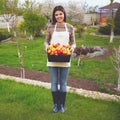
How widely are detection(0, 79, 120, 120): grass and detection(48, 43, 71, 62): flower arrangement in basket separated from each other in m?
1.00

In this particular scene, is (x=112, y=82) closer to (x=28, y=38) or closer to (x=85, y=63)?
(x=85, y=63)

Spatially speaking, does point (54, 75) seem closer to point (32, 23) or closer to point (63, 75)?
point (63, 75)

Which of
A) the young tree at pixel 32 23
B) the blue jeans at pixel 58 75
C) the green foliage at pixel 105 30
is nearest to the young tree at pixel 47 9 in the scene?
the green foliage at pixel 105 30

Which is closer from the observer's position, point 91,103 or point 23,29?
point 91,103

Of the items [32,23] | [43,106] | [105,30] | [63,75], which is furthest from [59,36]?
[105,30]

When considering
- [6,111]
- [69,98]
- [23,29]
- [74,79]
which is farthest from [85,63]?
[23,29]

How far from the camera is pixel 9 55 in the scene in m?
14.4

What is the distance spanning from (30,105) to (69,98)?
90 centimetres

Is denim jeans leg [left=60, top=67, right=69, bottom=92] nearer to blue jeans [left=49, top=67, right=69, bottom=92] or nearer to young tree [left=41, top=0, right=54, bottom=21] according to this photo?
blue jeans [left=49, top=67, right=69, bottom=92]

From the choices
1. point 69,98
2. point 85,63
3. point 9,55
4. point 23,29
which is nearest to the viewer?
point 69,98

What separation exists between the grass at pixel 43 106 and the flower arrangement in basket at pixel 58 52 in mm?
1002

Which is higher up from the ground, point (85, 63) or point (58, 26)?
point (58, 26)

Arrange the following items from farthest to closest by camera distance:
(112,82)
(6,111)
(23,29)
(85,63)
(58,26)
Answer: (23,29)
(85,63)
(112,82)
(6,111)
(58,26)

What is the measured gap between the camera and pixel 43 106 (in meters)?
6.21
